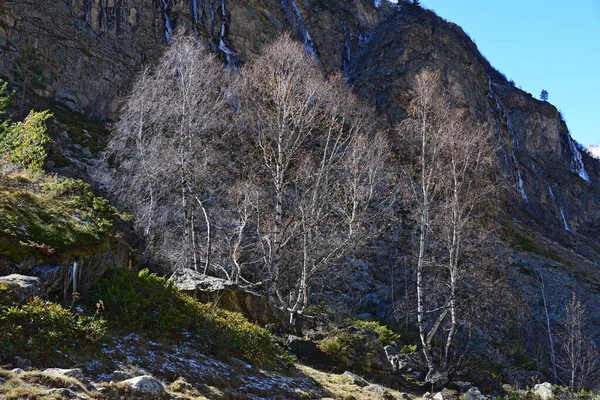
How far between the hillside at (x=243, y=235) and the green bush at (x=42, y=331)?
3 centimetres

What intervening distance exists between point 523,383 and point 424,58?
4924 centimetres

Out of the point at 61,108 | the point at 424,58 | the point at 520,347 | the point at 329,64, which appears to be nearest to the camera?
the point at 520,347

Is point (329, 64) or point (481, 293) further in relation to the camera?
point (329, 64)

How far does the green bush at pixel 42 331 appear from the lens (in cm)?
591

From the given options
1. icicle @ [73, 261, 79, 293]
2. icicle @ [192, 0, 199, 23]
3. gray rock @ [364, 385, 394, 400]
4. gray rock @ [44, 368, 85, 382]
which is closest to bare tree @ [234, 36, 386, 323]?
gray rock @ [364, 385, 394, 400]

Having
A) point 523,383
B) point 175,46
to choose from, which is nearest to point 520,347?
point 523,383

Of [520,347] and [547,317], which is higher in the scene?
[547,317]

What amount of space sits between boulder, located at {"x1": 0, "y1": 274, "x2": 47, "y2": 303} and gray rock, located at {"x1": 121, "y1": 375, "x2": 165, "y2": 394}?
228cm

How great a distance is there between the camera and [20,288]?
22.3 feet

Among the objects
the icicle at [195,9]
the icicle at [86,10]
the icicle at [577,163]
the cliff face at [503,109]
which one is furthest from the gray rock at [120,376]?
the icicle at [577,163]

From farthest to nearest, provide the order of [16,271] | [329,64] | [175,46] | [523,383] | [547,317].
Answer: [329,64] < [547,317] < [175,46] < [523,383] < [16,271]

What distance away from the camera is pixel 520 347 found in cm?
2519

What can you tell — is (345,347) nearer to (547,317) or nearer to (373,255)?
(373,255)

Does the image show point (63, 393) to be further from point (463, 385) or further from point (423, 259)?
point (423, 259)
